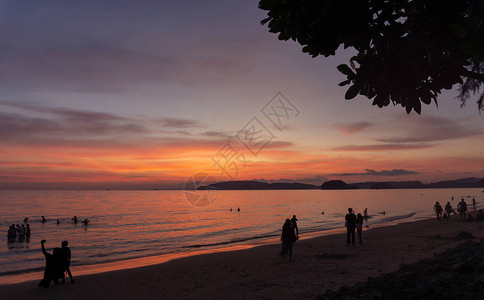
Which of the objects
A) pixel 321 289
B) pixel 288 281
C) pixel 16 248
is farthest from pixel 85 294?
pixel 16 248

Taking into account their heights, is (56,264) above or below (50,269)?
above

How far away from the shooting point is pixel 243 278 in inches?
523

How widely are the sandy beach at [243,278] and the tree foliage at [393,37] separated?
7.55 meters

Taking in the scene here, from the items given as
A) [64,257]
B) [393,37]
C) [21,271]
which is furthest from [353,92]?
[21,271]

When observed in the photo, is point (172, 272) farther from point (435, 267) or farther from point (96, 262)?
point (435, 267)

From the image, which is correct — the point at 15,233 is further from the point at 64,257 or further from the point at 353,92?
the point at 353,92

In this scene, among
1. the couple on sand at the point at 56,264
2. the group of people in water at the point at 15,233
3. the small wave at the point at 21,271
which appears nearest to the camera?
the couple on sand at the point at 56,264

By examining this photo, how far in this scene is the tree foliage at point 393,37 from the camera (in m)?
3.91

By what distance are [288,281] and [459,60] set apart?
9900mm

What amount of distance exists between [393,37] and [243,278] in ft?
38.4

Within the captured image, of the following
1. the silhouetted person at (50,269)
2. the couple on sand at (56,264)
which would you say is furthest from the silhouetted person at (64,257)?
the silhouetted person at (50,269)

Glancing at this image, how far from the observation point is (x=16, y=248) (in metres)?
31.1

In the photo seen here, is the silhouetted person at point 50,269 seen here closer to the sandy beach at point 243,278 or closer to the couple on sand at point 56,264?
the couple on sand at point 56,264

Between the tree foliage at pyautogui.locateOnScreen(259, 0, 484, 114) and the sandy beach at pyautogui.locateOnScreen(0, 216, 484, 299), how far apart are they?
755cm
